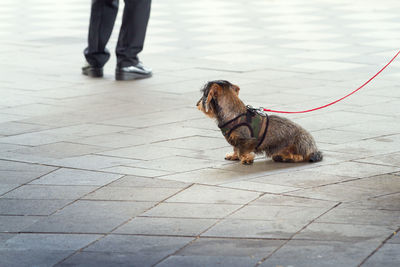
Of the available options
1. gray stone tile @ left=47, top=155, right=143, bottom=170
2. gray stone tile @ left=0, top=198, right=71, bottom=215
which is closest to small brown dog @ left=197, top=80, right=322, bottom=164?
gray stone tile @ left=47, top=155, right=143, bottom=170

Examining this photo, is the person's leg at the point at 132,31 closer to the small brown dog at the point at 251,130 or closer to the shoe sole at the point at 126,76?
the shoe sole at the point at 126,76

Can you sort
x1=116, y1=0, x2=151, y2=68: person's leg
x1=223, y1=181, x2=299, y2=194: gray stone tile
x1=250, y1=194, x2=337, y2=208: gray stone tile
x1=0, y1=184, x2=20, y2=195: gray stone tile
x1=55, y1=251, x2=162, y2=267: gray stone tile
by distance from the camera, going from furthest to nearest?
x1=116, y1=0, x2=151, y2=68: person's leg
x1=0, y1=184, x2=20, y2=195: gray stone tile
x1=223, y1=181, x2=299, y2=194: gray stone tile
x1=250, y1=194, x2=337, y2=208: gray stone tile
x1=55, y1=251, x2=162, y2=267: gray stone tile

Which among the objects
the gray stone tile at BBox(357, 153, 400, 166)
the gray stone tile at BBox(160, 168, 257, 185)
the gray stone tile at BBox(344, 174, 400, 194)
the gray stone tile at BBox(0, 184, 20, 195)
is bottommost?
the gray stone tile at BBox(0, 184, 20, 195)

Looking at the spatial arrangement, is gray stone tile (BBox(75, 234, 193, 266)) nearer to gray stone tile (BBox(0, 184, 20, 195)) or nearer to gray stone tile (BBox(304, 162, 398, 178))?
gray stone tile (BBox(0, 184, 20, 195))

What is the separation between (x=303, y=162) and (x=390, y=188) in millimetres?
927

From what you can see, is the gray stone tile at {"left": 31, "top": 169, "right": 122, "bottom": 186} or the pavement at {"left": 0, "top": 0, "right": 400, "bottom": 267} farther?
the gray stone tile at {"left": 31, "top": 169, "right": 122, "bottom": 186}

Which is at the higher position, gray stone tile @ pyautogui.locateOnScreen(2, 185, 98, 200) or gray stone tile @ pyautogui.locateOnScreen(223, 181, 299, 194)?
gray stone tile @ pyautogui.locateOnScreen(223, 181, 299, 194)

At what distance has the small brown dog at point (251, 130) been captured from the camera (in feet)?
21.0

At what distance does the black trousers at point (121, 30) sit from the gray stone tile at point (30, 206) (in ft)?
16.8

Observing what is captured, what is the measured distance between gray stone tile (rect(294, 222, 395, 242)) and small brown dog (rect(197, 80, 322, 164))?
1502mm

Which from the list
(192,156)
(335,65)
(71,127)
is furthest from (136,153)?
(335,65)

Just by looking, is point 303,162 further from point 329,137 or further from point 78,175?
point 78,175

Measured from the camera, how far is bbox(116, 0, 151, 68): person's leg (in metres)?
10.5

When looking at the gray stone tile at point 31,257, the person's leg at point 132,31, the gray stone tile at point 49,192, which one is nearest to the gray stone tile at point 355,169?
the gray stone tile at point 49,192
